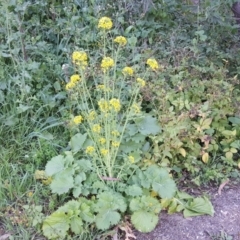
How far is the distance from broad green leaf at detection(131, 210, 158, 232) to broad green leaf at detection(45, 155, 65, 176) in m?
0.55

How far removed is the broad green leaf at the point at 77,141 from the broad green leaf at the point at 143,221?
601mm

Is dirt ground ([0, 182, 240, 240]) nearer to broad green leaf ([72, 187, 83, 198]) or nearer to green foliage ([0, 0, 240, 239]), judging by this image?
green foliage ([0, 0, 240, 239])

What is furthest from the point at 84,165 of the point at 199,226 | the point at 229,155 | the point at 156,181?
the point at 229,155

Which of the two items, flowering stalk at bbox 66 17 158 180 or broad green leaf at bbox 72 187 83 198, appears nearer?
flowering stalk at bbox 66 17 158 180

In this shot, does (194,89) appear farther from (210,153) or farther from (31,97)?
(31,97)

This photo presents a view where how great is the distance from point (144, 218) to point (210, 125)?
38.8 inches

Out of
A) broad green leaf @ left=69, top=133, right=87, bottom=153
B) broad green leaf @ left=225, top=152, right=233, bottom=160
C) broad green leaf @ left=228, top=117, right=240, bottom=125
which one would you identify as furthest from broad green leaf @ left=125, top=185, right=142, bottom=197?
broad green leaf @ left=228, top=117, right=240, bottom=125

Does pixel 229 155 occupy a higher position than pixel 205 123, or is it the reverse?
pixel 205 123

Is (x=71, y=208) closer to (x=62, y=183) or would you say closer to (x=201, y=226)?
(x=62, y=183)

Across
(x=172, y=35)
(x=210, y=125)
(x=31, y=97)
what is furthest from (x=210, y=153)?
(x=31, y=97)

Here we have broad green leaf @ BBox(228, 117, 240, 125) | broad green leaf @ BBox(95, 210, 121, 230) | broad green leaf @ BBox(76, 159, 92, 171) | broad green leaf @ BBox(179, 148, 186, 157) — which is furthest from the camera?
broad green leaf @ BBox(228, 117, 240, 125)

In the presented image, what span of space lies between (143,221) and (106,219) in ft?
0.72

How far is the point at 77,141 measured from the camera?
3045mm

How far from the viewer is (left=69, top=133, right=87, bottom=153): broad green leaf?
3.02 m
